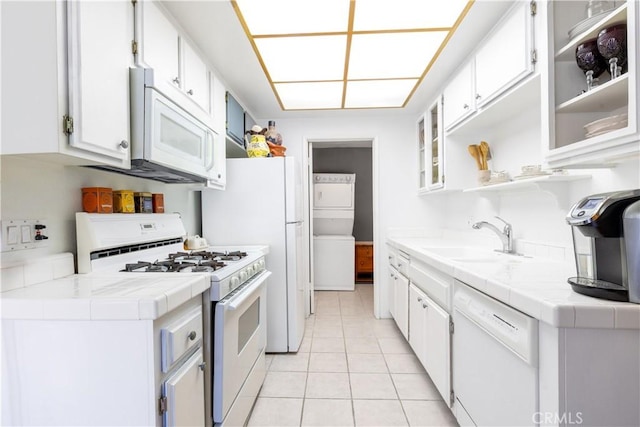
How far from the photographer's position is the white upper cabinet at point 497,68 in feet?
4.58

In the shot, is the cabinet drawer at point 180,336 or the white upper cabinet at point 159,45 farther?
the white upper cabinet at point 159,45

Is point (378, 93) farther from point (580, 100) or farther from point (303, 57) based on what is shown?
point (580, 100)

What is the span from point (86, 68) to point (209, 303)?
97cm

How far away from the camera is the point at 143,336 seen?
88 cm

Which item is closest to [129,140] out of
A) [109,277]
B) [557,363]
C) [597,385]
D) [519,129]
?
[109,277]

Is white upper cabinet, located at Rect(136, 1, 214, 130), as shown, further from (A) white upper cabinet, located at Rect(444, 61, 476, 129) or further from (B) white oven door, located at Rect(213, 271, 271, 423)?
(A) white upper cabinet, located at Rect(444, 61, 476, 129)

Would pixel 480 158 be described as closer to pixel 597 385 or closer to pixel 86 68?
pixel 597 385

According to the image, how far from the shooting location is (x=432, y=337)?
1764mm

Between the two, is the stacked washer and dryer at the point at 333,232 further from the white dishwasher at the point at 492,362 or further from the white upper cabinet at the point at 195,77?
the white dishwasher at the point at 492,362

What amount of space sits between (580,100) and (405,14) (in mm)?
943

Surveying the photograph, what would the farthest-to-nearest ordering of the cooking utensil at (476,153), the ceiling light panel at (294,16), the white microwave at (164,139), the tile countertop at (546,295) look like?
the cooking utensil at (476,153)
the ceiling light panel at (294,16)
the white microwave at (164,139)
the tile countertop at (546,295)

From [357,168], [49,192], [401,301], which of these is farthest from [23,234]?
[357,168]

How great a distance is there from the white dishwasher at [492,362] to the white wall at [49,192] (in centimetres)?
175

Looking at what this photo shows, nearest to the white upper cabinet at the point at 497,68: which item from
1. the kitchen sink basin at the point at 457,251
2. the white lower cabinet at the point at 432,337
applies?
the kitchen sink basin at the point at 457,251
